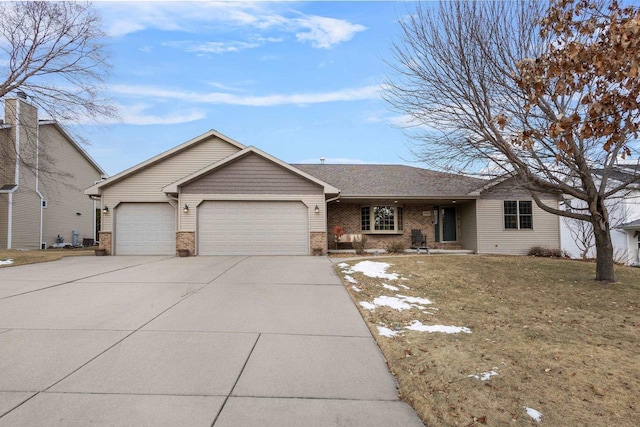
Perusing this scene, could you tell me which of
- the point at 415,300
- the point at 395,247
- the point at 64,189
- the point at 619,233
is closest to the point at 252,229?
the point at 395,247

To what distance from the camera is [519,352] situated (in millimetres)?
4926

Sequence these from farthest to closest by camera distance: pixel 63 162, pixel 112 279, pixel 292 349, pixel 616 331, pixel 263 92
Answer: pixel 63 162 → pixel 263 92 → pixel 112 279 → pixel 616 331 → pixel 292 349

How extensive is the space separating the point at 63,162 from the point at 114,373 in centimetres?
2376

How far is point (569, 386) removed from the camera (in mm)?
3969

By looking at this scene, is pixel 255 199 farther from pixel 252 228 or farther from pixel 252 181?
pixel 252 228

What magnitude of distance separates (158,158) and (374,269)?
37.0ft

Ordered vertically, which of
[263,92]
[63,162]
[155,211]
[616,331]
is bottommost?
[616,331]

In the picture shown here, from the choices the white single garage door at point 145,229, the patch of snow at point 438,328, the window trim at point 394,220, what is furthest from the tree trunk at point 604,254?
the white single garage door at point 145,229

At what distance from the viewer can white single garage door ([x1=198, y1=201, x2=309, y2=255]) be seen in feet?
50.3

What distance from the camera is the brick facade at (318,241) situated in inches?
602

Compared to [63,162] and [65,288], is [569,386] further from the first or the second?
[63,162]

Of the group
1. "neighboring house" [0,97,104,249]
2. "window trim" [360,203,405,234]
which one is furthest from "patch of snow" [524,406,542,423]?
"neighboring house" [0,97,104,249]

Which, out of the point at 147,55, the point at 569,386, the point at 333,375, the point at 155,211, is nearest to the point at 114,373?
the point at 333,375

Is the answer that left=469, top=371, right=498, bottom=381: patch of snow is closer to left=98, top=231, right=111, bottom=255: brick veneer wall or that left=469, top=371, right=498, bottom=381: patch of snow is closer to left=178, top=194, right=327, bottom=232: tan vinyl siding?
left=178, top=194, right=327, bottom=232: tan vinyl siding
